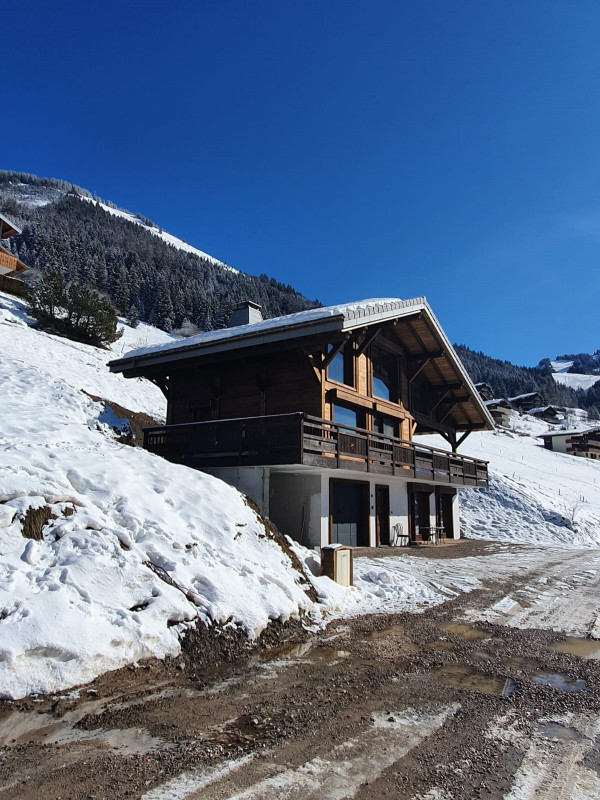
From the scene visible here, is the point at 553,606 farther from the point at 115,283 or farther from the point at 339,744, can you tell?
the point at 115,283

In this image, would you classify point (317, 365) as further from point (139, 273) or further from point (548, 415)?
point (548, 415)

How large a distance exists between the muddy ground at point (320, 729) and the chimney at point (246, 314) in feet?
54.0

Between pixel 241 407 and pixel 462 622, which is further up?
pixel 241 407

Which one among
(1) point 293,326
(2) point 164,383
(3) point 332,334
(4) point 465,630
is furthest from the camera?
(2) point 164,383

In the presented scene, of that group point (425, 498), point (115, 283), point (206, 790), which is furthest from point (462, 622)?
point (115, 283)

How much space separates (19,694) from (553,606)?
9.48 metres

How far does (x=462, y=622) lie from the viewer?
850cm

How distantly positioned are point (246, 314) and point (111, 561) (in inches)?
636

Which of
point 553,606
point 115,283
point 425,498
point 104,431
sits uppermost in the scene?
point 115,283

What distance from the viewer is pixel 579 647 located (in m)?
7.27

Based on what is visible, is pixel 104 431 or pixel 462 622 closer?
pixel 462 622

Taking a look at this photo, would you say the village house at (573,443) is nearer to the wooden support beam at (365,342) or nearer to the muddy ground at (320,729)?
the wooden support beam at (365,342)

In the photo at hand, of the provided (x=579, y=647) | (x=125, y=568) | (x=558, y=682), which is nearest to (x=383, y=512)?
(x=579, y=647)

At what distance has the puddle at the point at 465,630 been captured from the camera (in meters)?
7.66
